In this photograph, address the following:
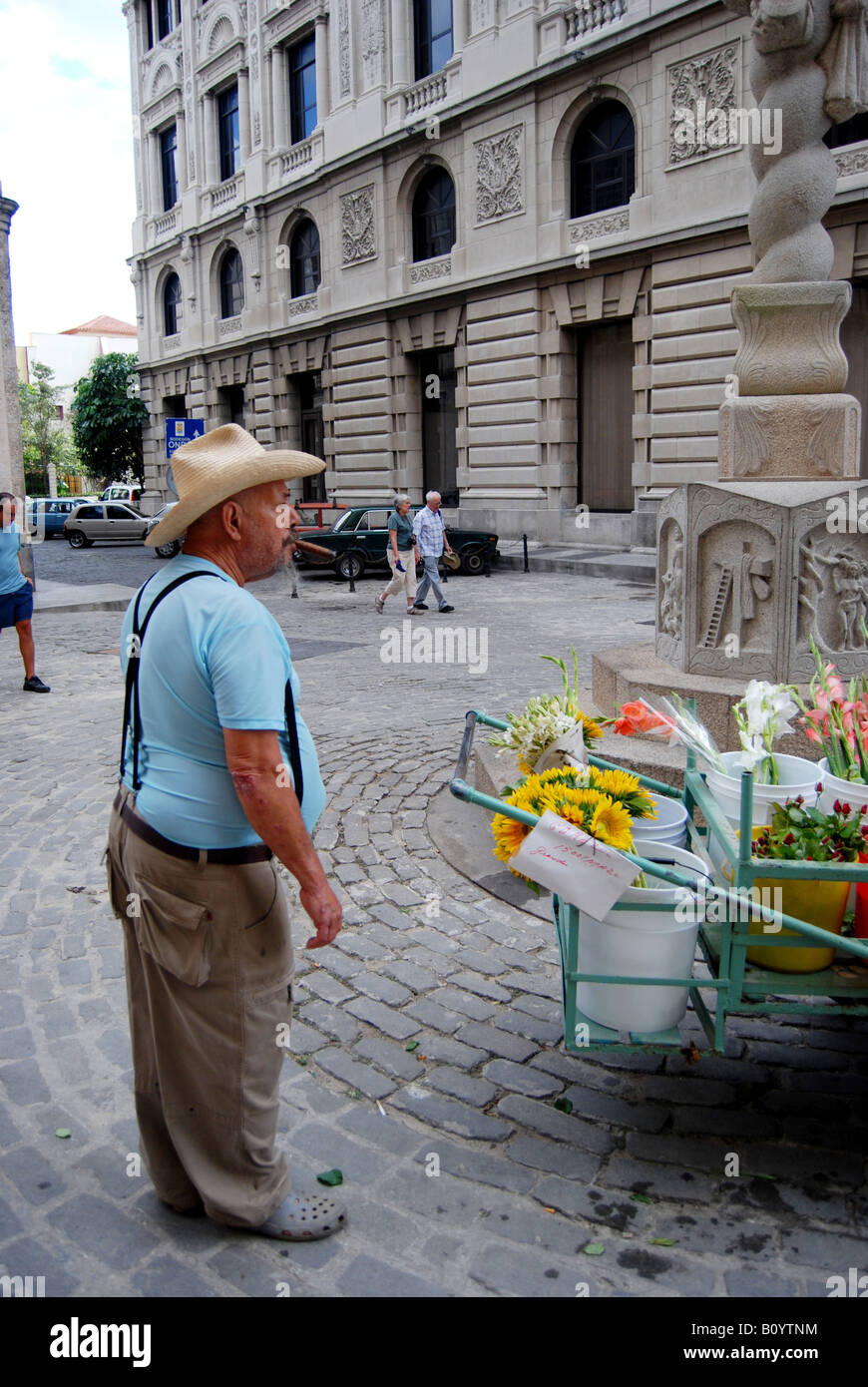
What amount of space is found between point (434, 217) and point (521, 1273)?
29.4 m

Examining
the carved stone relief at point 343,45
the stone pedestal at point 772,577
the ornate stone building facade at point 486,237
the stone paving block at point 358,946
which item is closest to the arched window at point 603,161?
the ornate stone building facade at point 486,237

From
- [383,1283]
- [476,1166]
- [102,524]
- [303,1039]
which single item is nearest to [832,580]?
[303,1039]

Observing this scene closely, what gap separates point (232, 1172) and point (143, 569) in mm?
25337

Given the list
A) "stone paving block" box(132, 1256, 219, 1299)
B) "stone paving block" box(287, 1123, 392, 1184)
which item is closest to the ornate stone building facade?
"stone paving block" box(287, 1123, 392, 1184)

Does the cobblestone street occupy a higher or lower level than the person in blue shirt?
lower

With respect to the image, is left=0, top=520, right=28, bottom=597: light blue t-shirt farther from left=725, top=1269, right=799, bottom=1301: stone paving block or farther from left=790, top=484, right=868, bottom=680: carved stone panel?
left=725, top=1269, right=799, bottom=1301: stone paving block

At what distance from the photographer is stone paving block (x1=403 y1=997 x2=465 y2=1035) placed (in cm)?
394

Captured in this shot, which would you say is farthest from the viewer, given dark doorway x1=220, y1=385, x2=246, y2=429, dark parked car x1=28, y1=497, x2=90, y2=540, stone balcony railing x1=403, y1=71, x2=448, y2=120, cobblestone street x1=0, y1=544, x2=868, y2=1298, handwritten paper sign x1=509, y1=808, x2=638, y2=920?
dark parked car x1=28, y1=497, x2=90, y2=540

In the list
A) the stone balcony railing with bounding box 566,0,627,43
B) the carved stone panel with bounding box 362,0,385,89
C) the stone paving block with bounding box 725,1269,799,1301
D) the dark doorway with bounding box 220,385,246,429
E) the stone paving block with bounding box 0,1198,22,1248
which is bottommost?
the stone paving block with bounding box 725,1269,799,1301

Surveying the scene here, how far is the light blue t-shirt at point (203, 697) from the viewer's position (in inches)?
96.2

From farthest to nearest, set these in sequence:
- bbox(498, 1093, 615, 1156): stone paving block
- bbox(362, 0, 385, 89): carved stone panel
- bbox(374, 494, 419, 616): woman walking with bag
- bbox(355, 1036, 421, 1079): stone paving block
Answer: bbox(362, 0, 385, 89): carved stone panel < bbox(374, 494, 419, 616): woman walking with bag < bbox(355, 1036, 421, 1079): stone paving block < bbox(498, 1093, 615, 1156): stone paving block

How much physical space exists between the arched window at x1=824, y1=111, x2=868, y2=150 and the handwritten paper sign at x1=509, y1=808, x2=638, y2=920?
2011 centimetres
